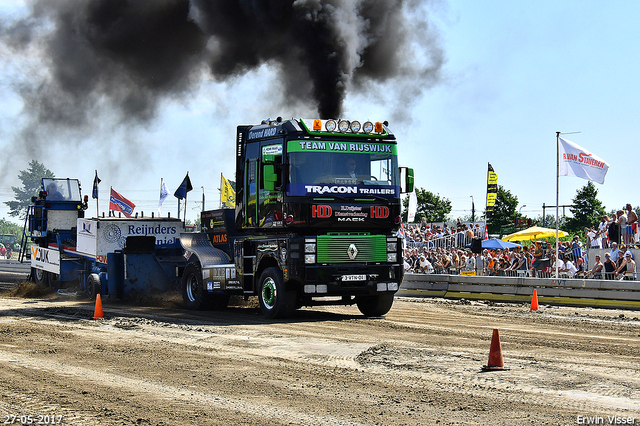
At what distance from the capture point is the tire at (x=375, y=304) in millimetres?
13641

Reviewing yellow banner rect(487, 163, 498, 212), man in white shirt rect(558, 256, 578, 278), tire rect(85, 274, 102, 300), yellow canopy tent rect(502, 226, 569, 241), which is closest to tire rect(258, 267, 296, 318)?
tire rect(85, 274, 102, 300)

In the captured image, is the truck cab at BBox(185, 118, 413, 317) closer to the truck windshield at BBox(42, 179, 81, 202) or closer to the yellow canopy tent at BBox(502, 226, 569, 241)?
the truck windshield at BBox(42, 179, 81, 202)

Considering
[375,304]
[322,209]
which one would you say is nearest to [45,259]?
[375,304]

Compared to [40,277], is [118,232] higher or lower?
higher

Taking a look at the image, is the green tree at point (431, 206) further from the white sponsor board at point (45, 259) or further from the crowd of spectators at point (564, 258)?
the white sponsor board at point (45, 259)

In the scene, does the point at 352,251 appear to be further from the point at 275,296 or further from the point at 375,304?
the point at 275,296

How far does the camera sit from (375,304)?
1377 cm

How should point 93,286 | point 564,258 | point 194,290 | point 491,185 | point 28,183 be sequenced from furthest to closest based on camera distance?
point 28,183 < point 491,185 < point 564,258 < point 93,286 < point 194,290

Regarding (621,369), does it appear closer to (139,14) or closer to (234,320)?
(234,320)

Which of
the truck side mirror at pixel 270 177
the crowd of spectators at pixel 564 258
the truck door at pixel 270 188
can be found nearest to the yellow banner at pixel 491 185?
the crowd of spectators at pixel 564 258

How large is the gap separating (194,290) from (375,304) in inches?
169

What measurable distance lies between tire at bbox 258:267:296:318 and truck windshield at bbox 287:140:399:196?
1.68m

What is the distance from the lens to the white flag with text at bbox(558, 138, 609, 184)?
1858cm

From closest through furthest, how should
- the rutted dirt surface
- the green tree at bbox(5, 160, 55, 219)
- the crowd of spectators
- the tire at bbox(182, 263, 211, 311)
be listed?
the rutted dirt surface < the tire at bbox(182, 263, 211, 311) < the crowd of spectators < the green tree at bbox(5, 160, 55, 219)
